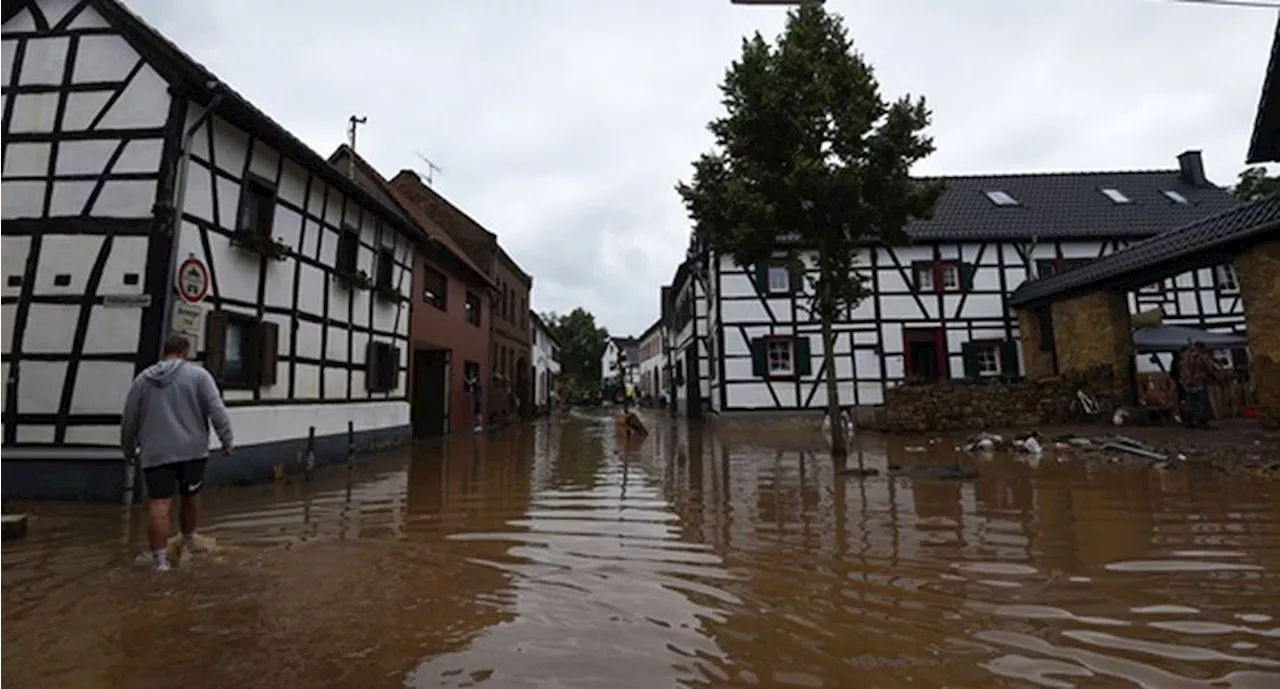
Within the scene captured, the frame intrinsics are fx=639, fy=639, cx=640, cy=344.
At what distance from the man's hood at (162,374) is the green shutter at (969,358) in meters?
20.6

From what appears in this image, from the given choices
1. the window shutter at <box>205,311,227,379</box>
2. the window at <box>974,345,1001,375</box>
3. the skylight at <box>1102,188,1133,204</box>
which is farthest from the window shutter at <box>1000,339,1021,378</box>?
the window shutter at <box>205,311,227,379</box>

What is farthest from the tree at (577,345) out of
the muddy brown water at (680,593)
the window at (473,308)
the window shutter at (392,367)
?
the muddy brown water at (680,593)

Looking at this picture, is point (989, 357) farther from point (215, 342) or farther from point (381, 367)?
point (215, 342)

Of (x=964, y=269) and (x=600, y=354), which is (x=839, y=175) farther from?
(x=600, y=354)

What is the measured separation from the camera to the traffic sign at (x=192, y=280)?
7.22 meters

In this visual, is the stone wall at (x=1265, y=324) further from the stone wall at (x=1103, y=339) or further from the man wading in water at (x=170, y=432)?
the man wading in water at (x=170, y=432)

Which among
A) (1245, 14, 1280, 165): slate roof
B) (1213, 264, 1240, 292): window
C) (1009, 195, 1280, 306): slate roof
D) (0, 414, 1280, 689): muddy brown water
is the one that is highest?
(1245, 14, 1280, 165): slate roof

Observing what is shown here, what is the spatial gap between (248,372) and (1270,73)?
1703 centimetres

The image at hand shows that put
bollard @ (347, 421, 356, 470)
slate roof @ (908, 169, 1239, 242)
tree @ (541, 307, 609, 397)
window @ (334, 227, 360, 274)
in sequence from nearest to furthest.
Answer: bollard @ (347, 421, 356, 470)
window @ (334, 227, 360, 274)
slate roof @ (908, 169, 1239, 242)
tree @ (541, 307, 609, 397)

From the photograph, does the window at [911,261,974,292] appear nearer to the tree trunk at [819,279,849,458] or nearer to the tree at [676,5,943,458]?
the tree at [676,5,943,458]

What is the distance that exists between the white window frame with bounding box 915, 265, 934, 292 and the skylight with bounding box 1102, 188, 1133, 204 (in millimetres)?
7805

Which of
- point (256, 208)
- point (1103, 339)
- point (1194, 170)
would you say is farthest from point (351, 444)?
point (1194, 170)

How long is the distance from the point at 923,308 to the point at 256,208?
731 inches

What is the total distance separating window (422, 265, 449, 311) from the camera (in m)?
16.7
